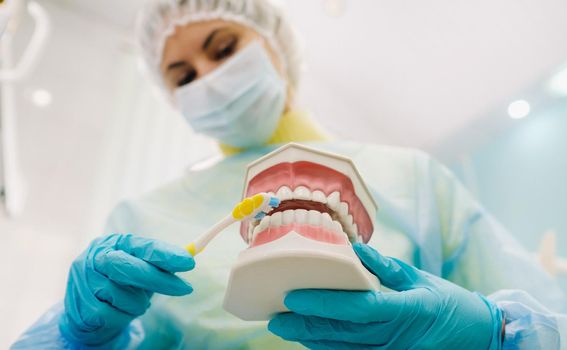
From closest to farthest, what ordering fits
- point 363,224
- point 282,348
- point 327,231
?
point 327,231 < point 363,224 < point 282,348

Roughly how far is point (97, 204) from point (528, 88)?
206 centimetres

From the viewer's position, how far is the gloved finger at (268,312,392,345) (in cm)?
71

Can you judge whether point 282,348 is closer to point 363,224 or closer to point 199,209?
point 363,224

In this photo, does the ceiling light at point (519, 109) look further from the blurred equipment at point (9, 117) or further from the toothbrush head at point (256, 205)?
the toothbrush head at point (256, 205)

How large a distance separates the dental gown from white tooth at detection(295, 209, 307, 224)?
0.98 ft

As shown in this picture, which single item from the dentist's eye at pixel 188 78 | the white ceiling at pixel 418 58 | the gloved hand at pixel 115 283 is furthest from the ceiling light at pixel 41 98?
the gloved hand at pixel 115 283

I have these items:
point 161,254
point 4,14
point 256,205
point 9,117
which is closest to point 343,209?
point 256,205

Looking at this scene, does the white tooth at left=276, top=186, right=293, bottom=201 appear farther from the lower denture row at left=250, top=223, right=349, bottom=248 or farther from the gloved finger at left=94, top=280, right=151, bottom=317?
the gloved finger at left=94, top=280, right=151, bottom=317

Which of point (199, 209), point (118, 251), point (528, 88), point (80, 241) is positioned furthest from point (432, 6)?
point (118, 251)

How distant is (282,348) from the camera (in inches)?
34.9

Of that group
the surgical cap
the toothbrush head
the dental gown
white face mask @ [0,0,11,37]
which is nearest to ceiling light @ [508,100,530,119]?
the surgical cap

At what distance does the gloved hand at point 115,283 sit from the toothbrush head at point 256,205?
5.1 inches

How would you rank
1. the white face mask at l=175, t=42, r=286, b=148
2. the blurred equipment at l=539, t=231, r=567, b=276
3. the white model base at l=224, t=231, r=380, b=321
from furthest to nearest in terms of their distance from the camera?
1. the blurred equipment at l=539, t=231, r=567, b=276
2. the white face mask at l=175, t=42, r=286, b=148
3. the white model base at l=224, t=231, r=380, b=321

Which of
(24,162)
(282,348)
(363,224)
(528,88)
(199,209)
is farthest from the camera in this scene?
(528,88)
